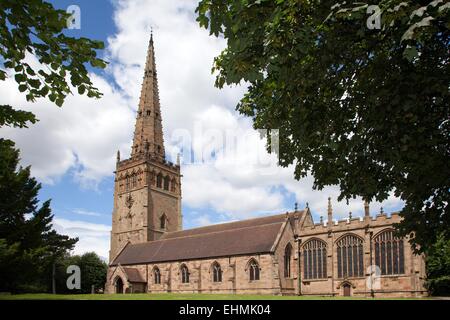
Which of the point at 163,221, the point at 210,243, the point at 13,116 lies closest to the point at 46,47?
the point at 13,116

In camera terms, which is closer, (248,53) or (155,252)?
(248,53)

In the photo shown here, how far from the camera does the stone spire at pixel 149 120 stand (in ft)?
202

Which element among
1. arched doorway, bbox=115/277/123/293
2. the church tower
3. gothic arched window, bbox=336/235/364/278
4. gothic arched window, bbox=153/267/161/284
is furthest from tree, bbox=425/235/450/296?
the church tower

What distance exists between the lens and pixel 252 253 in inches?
1624

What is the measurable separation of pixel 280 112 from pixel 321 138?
1.15 meters

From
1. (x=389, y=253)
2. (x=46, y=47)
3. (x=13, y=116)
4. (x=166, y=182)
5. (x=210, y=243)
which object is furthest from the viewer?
(x=166, y=182)

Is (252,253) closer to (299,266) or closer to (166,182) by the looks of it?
(299,266)

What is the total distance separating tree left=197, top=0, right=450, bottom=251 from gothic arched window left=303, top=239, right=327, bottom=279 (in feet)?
105

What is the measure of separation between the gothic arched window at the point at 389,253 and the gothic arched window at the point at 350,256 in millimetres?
1646

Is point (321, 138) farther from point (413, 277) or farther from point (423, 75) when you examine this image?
point (413, 277)

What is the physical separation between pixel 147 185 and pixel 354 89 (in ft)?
168
